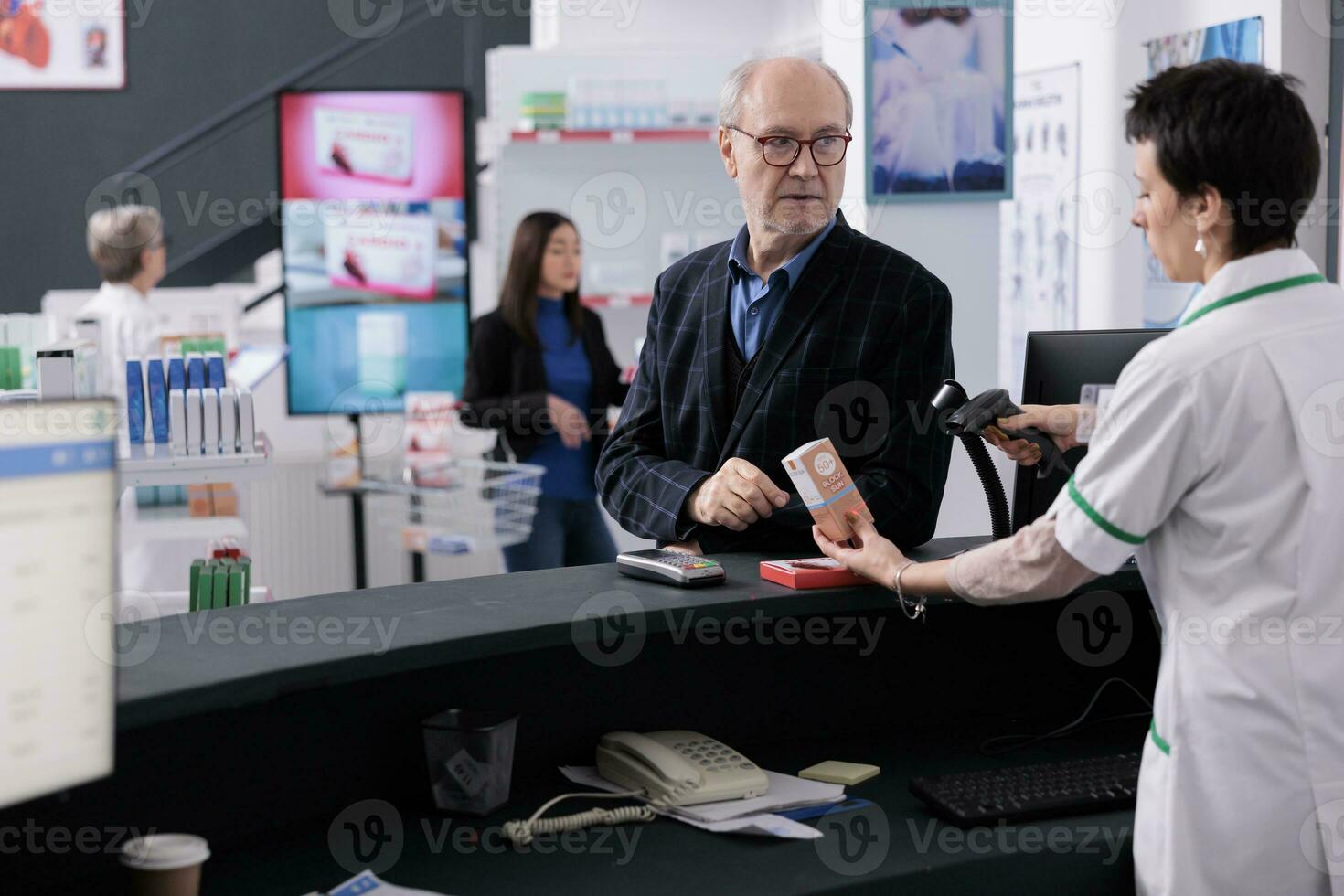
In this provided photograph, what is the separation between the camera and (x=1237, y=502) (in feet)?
5.29

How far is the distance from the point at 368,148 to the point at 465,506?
2.61 m

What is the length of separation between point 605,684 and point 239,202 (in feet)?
20.9

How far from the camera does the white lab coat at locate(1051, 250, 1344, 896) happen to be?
159cm

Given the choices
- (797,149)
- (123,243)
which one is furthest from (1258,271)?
(123,243)

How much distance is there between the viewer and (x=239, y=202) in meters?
7.77

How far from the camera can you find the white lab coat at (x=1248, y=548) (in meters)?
1.59

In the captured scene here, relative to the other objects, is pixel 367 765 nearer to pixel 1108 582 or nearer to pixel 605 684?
pixel 605 684

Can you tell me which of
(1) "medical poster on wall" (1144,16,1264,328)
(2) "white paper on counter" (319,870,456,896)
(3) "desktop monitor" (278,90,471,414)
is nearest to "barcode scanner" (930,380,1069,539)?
(2) "white paper on counter" (319,870,456,896)

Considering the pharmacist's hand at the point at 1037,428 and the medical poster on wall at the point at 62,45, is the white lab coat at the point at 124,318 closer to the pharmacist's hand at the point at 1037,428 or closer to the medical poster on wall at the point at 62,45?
the medical poster on wall at the point at 62,45

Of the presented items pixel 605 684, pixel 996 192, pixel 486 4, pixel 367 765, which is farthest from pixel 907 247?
pixel 486 4

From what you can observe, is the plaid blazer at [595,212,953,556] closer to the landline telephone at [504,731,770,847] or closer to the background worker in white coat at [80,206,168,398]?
the landline telephone at [504,731,770,847]

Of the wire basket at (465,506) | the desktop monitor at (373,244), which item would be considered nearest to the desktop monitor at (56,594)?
the wire basket at (465,506)

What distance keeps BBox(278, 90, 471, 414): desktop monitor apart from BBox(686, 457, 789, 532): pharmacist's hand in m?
5.08

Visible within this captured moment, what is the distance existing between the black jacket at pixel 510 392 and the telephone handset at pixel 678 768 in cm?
285
